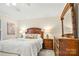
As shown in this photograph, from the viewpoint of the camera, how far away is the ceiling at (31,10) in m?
1.95

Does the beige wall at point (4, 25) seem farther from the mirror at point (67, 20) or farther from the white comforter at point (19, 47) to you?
the mirror at point (67, 20)

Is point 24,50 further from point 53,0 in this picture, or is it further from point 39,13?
point 53,0

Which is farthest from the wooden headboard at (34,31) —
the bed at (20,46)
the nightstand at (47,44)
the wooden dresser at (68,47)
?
the wooden dresser at (68,47)

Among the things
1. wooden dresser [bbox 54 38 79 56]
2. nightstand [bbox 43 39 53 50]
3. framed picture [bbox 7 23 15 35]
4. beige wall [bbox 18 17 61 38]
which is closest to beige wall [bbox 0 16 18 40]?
framed picture [bbox 7 23 15 35]

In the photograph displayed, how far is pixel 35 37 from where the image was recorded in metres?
2.09

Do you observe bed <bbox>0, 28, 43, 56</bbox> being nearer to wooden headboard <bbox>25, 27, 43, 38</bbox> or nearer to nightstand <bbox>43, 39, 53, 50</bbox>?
wooden headboard <bbox>25, 27, 43, 38</bbox>

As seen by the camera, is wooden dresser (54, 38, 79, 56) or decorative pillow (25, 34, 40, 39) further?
decorative pillow (25, 34, 40, 39)

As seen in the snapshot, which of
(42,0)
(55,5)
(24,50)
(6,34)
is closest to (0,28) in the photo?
(6,34)

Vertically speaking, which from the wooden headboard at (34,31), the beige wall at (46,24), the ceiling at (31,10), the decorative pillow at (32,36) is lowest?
the decorative pillow at (32,36)

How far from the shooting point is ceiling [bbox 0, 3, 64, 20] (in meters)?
1.95

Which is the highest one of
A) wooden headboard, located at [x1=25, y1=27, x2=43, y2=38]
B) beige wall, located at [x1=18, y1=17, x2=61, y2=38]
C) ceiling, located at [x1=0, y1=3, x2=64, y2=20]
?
ceiling, located at [x1=0, y1=3, x2=64, y2=20]

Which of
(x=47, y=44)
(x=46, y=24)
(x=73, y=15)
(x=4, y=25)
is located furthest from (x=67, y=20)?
(x=4, y=25)

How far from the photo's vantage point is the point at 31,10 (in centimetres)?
200

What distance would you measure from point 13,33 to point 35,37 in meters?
0.40
